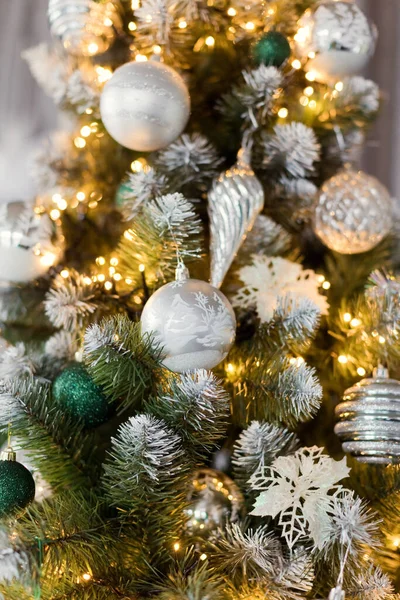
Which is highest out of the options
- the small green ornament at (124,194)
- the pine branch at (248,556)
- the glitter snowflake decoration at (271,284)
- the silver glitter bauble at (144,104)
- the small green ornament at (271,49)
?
the small green ornament at (271,49)

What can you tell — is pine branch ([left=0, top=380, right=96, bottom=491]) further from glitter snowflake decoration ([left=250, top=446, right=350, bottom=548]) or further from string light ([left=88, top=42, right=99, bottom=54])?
string light ([left=88, top=42, right=99, bottom=54])

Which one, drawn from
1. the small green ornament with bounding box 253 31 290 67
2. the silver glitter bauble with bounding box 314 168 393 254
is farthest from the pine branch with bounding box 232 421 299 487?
the small green ornament with bounding box 253 31 290 67

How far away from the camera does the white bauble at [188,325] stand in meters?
0.51

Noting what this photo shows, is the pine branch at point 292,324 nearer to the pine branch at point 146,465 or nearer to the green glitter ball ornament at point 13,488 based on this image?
the pine branch at point 146,465

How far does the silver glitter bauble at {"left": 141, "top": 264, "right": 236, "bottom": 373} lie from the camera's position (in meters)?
0.51

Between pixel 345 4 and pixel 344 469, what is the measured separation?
540 millimetres

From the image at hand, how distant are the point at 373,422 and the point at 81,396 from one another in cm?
28

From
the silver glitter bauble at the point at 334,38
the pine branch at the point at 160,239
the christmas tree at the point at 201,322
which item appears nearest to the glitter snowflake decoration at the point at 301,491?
the christmas tree at the point at 201,322

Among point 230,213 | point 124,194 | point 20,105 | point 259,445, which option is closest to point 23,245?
point 124,194

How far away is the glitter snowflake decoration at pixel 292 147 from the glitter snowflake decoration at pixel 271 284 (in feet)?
0.40

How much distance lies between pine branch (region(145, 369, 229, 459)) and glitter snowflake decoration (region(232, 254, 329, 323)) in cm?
15

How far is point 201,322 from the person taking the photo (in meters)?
0.51

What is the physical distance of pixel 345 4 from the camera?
27.8 inches

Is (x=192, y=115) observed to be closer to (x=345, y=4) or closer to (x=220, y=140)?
(x=220, y=140)
